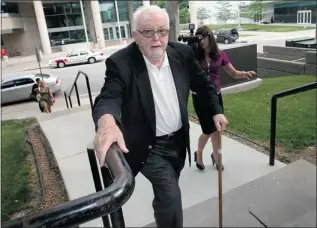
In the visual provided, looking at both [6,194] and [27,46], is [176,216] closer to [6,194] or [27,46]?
[6,194]

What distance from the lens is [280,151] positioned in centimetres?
279

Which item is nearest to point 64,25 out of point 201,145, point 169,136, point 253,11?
point 253,11

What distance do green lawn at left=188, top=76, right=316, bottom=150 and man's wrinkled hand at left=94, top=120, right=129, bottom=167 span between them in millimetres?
1661

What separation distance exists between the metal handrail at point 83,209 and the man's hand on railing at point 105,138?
0.18 metres

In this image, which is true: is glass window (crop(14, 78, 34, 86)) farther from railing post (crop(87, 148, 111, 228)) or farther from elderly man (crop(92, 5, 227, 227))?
elderly man (crop(92, 5, 227, 227))

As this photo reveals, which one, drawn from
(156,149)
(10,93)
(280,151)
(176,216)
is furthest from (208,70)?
(10,93)

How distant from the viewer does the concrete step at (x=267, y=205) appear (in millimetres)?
1967

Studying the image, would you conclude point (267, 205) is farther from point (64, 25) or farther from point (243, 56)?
point (64, 25)

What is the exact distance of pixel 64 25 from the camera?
306 inches

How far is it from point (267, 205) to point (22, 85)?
26.3 ft

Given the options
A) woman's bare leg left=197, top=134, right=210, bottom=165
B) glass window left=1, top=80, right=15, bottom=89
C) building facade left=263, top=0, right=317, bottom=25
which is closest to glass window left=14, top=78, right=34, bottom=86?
glass window left=1, top=80, right=15, bottom=89

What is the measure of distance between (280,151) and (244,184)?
0.71 meters

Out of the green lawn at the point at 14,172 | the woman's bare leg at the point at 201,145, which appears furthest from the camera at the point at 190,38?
the green lawn at the point at 14,172

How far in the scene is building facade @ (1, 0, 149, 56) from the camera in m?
5.39
